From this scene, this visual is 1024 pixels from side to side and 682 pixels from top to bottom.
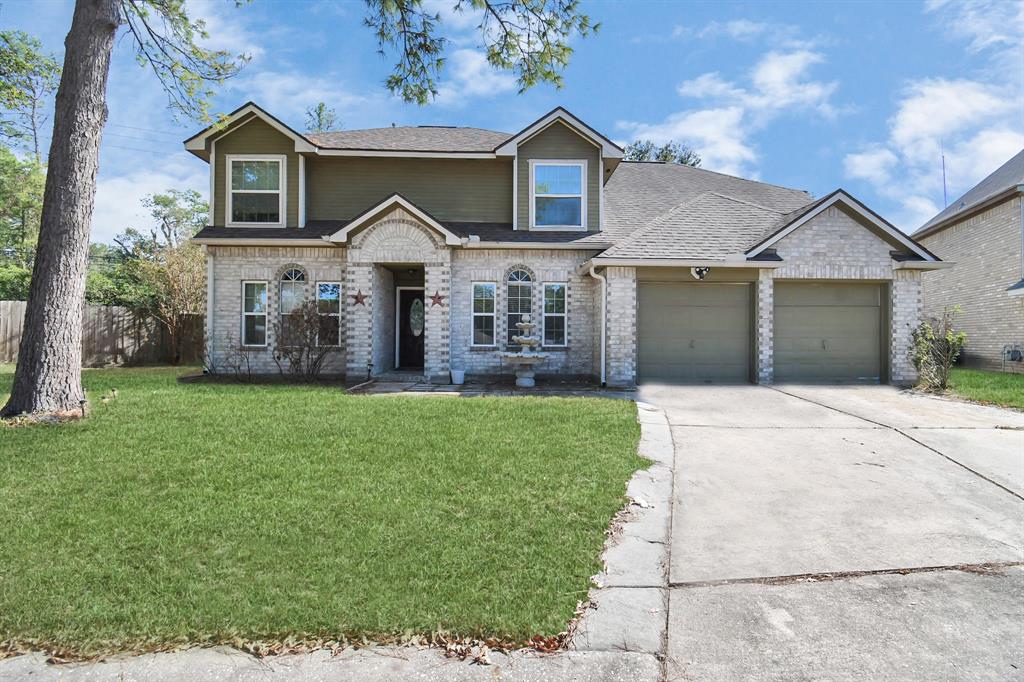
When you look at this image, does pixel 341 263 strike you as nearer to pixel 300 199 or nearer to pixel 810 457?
pixel 300 199

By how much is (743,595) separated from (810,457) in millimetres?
3440

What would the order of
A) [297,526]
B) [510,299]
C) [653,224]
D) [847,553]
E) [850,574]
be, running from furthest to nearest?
1. [510,299]
2. [653,224]
3. [297,526]
4. [847,553]
5. [850,574]

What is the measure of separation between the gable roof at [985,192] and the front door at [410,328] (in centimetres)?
1729

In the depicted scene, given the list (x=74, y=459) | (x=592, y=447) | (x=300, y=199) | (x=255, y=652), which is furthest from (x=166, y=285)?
(x=255, y=652)

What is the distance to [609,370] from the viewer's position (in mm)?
11828

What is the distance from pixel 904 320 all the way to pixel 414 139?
1288cm

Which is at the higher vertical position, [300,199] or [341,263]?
[300,199]

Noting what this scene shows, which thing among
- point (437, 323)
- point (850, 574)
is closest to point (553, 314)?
point (437, 323)

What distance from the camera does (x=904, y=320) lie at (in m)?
12.0

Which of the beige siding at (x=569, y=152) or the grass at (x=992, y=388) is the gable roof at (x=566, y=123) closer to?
the beige siding at (x=569, y=152)

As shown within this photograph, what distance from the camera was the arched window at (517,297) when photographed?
13.4 metres

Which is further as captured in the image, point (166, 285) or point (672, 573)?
point (166, 285)

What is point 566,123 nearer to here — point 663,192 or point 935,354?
point 663,192

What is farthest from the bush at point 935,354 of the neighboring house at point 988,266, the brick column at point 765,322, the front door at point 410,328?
the front door at point 410,328
